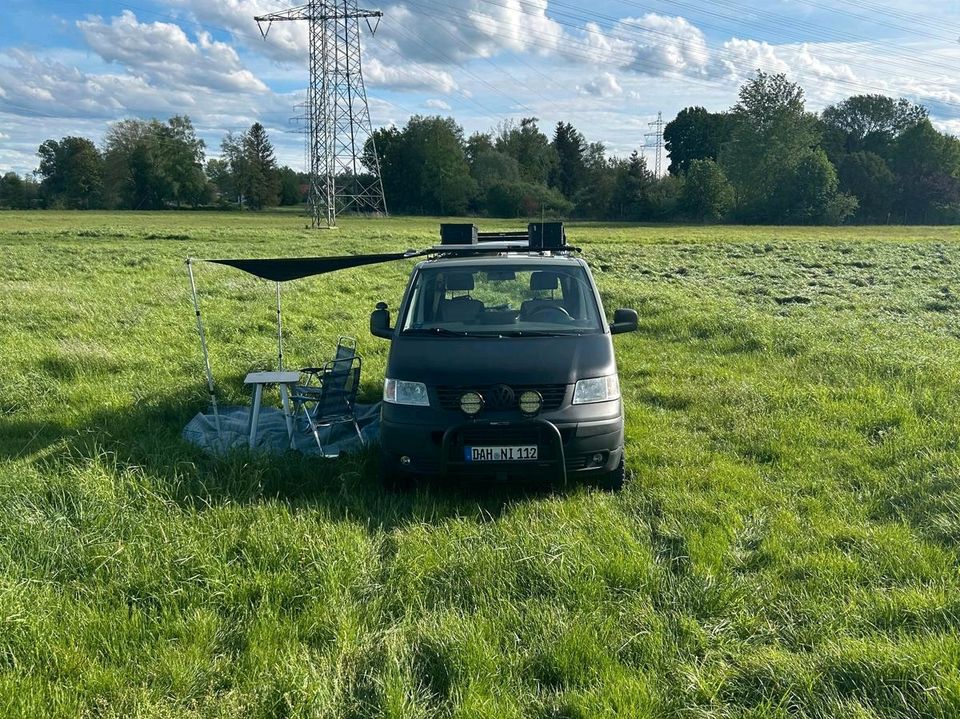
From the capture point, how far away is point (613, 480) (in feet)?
18.7

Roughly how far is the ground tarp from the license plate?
1.48 meters

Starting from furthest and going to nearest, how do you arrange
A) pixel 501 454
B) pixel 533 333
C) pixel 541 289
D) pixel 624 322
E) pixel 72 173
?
pixel 72 173 → pixel 541 289 → pixel 624 322 → pixel 533 333 → pixel 501 454

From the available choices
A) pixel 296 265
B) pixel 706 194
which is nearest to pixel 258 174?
pixel 706 194

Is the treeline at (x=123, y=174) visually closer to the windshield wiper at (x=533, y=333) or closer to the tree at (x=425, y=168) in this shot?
the tree at (x=425, y=168)

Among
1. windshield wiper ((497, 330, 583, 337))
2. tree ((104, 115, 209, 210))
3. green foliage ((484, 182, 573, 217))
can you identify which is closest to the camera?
windshield wiper ((497, 330, 583, 337))

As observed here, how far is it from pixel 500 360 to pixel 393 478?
1.22 meters

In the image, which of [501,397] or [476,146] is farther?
[476,146]

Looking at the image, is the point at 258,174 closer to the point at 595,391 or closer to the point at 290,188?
the point at 290,188

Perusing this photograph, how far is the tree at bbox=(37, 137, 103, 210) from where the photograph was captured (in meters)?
95.2

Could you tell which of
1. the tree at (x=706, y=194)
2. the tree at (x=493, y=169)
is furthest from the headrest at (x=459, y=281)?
the tree at (x=493, y=169)

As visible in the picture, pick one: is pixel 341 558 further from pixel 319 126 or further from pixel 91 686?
pixel 319 126

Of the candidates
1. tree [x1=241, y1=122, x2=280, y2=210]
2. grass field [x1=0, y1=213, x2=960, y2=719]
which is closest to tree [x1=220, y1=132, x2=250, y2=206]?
tree [x1=241, y1=122, x2=280, y2=210]

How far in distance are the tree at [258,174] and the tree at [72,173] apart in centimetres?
1888

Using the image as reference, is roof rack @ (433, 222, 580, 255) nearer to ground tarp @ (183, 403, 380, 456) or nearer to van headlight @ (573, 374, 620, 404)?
ground tarp @ (183, 403, 380, 456)
